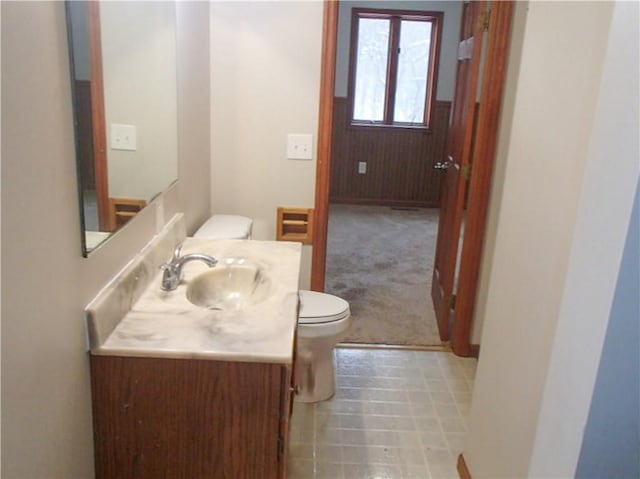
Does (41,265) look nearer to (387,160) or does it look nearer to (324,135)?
(324,135)

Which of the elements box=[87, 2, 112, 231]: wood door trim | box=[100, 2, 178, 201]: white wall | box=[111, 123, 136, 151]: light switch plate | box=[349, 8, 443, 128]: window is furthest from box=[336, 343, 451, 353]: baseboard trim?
box=[349, 8, 443, 128]: window

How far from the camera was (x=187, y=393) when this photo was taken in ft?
4.17

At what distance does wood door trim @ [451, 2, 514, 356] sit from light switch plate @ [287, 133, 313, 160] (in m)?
0.82

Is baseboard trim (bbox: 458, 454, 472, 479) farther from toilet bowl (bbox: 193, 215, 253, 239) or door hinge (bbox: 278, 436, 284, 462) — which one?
toilet bowl (bbox: 193, 215, 253, 239)

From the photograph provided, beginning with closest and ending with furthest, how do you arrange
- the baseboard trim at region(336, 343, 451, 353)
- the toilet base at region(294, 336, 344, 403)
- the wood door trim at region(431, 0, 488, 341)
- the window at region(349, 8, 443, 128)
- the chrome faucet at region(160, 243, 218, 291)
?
1. the chrome faucet at region(160, 243, 218, 291)
2. the toilet base at region(294, 336, 344, 403)
3. the wood door trim at region(431, 0, 488, 341)
4. the baseboard trim at region(336, 343, 451, 353)
5. the window at region(349, 8, 443, 128)

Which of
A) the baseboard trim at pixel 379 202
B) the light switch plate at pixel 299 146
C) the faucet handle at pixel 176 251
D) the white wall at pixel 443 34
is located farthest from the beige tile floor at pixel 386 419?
the white wall at pixel 443 34

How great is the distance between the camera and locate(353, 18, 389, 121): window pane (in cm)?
600

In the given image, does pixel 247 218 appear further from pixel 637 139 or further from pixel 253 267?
pixel 637 139

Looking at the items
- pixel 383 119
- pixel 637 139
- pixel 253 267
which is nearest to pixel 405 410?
pixel 253 267

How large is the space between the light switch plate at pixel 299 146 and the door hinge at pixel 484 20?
971 millimetres

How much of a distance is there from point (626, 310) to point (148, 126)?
55.8 inches

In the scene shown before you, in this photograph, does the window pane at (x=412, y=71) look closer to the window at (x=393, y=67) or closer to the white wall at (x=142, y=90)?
the window at (x=393, y=67)

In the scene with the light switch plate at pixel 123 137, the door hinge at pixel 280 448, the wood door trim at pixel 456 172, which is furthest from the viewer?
the wood door trim at pixel 456 172

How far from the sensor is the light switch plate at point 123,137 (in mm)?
1421
